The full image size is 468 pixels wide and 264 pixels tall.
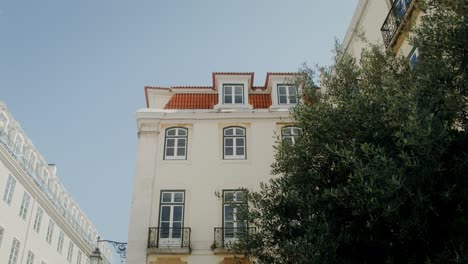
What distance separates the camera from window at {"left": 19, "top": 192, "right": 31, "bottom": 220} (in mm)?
28462

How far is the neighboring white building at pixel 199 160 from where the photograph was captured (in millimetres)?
16422

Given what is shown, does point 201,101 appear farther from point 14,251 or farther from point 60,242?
point 60,242

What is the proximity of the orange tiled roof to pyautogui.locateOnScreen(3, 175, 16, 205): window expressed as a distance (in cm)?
1267

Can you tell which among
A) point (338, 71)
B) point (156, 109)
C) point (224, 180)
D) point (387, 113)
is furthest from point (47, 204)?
point (387, 113)

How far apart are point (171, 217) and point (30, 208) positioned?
54.5ft

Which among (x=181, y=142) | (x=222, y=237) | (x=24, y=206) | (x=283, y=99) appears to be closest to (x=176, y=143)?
(x=181, y=142)

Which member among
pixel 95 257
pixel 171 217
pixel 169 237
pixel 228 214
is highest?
pixel 228 214

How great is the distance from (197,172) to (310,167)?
9285 millimetres

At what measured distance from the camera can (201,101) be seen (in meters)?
19.8

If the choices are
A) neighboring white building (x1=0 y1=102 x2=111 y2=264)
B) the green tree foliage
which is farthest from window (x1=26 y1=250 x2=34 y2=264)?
the green tree foliage

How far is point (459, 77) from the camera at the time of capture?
7359mm

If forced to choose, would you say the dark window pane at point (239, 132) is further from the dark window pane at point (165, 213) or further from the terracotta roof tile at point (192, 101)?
the dark window pane at point (165, 213)

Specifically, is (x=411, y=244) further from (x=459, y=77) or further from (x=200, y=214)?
(x=200, y=214)

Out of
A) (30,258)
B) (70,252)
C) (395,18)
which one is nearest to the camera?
(395,18)
